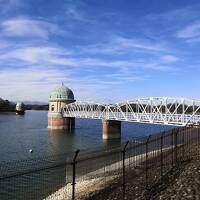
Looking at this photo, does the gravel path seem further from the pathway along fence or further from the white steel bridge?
the white steel bridge

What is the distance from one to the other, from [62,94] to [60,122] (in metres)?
15.5

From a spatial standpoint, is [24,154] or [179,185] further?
[24,154]

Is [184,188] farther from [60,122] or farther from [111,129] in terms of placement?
[60,122]

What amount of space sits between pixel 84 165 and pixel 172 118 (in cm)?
3485

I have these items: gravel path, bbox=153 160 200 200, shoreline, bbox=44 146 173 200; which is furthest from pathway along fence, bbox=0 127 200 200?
gravel path, bbox=153 160 200 200

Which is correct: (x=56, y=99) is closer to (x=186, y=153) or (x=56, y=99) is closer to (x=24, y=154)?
(x=24, y=154)

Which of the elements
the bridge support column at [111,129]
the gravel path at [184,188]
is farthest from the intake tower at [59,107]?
the gravel path at [184,188]

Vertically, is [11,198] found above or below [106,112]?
below

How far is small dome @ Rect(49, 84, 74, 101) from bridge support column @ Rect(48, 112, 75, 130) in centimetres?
1095

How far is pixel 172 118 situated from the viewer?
63.6 metres

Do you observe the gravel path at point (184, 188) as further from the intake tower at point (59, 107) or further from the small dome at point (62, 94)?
the small dome at point (62, 94)

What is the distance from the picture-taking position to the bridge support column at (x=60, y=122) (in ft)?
338

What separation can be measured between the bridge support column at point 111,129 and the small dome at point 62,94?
3858cm

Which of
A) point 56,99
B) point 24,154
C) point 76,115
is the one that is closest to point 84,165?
point 24,154
